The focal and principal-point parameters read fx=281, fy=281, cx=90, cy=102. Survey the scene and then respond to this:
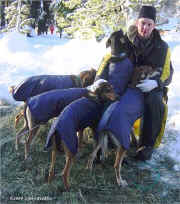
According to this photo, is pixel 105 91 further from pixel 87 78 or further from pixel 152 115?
pixel 87 78

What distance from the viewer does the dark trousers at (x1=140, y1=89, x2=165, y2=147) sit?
3.81 m

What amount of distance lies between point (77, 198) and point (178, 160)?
163 cm

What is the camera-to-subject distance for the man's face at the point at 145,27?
396 cm

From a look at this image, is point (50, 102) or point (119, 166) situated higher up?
point (50, 102)

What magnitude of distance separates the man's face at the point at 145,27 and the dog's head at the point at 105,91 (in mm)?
968

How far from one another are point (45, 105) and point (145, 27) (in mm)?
1784

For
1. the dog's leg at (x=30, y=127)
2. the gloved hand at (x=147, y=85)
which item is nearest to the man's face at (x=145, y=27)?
the gloved hand at (x=147, y=85)

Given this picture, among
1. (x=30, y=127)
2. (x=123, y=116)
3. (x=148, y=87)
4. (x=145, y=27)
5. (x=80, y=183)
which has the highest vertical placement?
(x=145, y=27)

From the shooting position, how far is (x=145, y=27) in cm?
398

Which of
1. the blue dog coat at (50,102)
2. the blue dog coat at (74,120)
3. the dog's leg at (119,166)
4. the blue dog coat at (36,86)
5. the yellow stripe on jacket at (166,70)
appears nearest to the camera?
the blue dog coat at (74,120)

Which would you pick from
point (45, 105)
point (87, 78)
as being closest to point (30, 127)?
point (45, 105)

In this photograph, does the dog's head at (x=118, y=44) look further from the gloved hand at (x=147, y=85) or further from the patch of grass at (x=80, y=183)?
the patch of grass at (x=80, y=183)

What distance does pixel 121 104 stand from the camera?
3.51 meters

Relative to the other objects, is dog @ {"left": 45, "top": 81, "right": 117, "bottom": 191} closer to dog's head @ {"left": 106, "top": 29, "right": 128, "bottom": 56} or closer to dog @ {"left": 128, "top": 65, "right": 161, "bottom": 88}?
dog @ {"left": 128, "top": 65, "right": 161, "bottom": 88}
